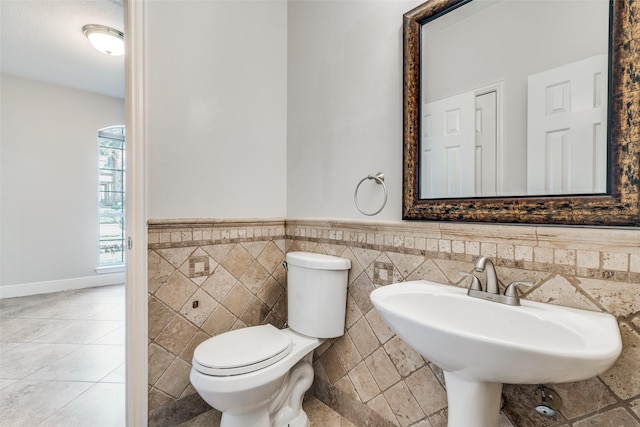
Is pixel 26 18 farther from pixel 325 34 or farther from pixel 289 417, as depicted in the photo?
pixel 289 417

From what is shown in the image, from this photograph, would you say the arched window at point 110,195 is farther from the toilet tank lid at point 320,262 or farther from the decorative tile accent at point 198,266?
the toilet tank lid at point 320,262

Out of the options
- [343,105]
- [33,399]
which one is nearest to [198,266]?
[343,105]

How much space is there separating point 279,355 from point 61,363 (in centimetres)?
179

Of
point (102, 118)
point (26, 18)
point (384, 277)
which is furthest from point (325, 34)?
point (102, 118)

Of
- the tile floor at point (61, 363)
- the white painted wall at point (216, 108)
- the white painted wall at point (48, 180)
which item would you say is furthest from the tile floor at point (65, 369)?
the white painted wall at point (216, 108)

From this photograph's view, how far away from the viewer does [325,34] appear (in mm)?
1622

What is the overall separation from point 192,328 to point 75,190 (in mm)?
3477

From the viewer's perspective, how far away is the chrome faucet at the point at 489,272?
914 millimetres

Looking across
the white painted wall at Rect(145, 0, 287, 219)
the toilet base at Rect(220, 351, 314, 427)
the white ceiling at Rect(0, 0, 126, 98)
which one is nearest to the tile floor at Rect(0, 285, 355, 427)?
the toilet base at Rect(220, 351, 314, 427)

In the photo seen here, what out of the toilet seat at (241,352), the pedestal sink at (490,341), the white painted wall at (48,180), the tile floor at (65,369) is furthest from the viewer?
the white painted wall at (48,180)

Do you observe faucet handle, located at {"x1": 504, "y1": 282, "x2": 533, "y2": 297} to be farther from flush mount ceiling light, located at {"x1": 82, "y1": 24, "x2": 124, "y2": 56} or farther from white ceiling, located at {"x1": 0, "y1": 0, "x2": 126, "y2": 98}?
flush mount ceiling light, located at {"x1": 82, "y1": 24, "x2": 124, "y2": 56}

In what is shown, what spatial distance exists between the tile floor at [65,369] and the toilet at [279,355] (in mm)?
254

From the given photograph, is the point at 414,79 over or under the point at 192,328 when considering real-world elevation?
over

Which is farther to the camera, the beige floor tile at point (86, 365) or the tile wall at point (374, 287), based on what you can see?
the beige floor tile at point (86, 365)
